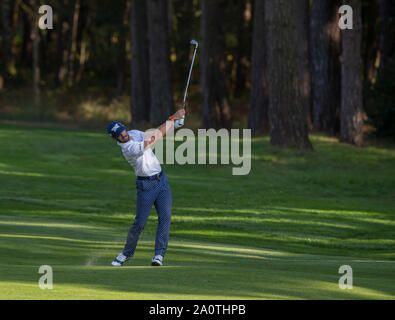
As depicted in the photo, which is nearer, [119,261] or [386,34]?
[119,261]

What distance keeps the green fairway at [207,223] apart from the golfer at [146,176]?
44cm

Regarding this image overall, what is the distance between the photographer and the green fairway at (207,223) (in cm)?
1056

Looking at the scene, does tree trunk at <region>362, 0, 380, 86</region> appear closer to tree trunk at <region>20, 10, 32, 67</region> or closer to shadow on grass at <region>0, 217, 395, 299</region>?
tree trunk at <region>20, 10, 32, 67</region>

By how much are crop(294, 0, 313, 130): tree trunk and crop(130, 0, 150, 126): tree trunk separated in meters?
10.9

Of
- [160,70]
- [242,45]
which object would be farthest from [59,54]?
[160,70]

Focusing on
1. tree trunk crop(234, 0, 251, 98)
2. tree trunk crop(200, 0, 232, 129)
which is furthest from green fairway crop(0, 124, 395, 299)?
tree trunk crop(234, 0, 251, 98)

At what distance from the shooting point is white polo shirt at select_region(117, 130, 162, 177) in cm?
1230

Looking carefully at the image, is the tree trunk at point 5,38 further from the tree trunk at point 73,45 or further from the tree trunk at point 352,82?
the tree trunk at point 352,82

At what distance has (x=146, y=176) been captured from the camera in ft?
41.2

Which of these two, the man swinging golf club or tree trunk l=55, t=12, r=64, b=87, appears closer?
the man swinging golf club

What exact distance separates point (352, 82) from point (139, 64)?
705 inches

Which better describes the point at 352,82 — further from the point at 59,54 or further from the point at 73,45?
the point at 73,45
